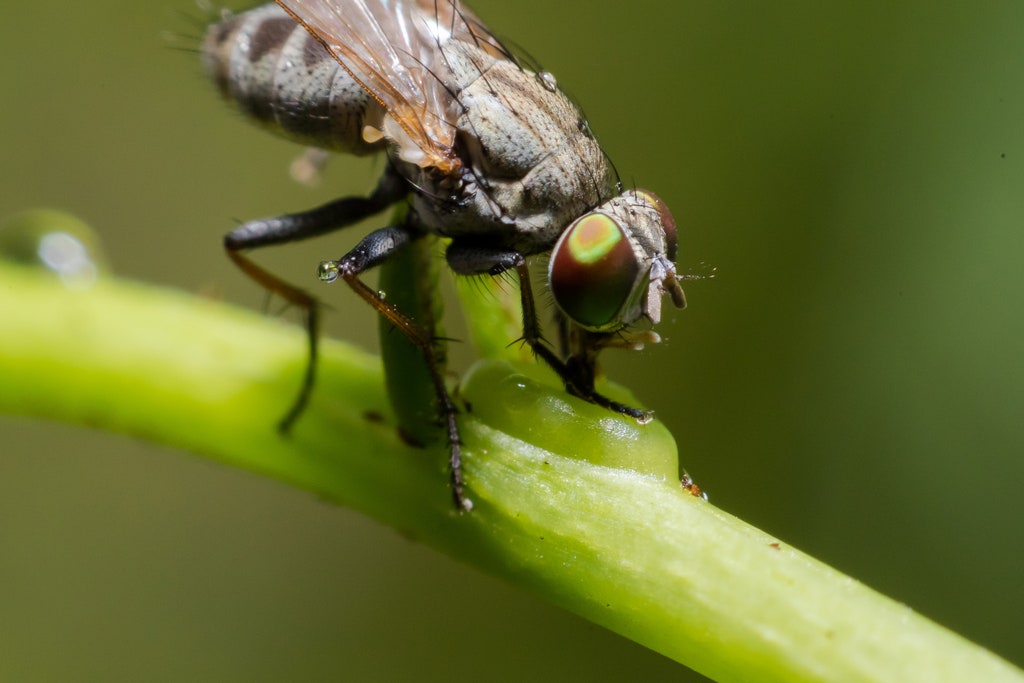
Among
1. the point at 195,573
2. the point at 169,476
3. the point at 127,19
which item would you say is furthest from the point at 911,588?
the point at 127,19

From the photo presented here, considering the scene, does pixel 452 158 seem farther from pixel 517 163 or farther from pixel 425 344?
pixel 425 344

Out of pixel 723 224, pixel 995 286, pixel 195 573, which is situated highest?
pixel 995 286

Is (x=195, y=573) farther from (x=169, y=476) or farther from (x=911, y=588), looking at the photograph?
(x=911, y=588)

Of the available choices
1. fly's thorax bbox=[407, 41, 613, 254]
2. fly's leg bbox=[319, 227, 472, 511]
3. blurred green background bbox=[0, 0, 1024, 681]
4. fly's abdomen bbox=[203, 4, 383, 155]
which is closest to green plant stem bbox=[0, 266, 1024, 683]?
fly's leg bbox=[319, 227, 472, 511]

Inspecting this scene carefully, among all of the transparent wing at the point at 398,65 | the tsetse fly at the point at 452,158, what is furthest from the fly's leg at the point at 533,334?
the transparent wing at the point at 398,65

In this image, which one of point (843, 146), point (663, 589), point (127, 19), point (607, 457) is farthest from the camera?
point (127, 19)

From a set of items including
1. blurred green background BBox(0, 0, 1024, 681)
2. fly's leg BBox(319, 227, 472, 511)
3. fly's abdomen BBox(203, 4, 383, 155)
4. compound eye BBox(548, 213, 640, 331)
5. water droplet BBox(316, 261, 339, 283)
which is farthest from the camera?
blurred green background BBox(0, 0, 1024, 681)

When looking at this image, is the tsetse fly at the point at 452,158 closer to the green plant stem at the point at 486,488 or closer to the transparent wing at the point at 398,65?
the transparent wing at the point at 398,65

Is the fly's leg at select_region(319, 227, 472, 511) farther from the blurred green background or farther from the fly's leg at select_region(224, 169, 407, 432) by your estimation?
the blurred green background
